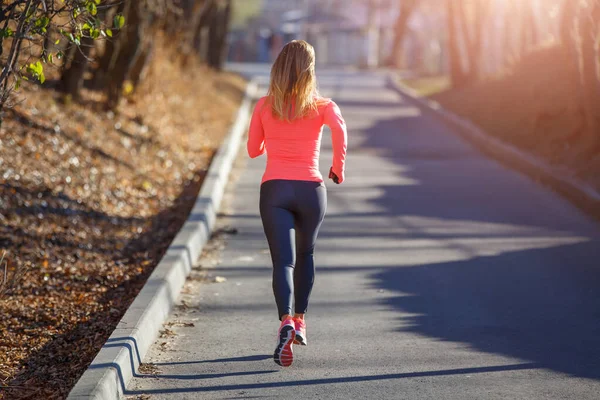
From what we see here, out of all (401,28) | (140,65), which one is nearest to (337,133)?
(140,65)

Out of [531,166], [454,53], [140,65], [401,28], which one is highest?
[401,28]

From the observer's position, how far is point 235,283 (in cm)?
814

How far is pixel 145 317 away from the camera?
6164mm

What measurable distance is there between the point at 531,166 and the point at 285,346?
32.0ft

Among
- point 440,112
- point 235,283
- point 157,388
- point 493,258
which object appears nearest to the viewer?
point 157,388

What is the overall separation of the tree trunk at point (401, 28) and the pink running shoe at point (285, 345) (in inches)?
2168

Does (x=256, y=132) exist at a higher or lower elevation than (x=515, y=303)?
higher

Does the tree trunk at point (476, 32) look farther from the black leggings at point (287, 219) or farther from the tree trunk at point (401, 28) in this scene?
the tree trunk at point (401, 28)

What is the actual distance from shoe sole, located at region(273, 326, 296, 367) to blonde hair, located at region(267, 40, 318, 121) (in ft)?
4.03

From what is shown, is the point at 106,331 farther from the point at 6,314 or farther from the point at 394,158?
the point at 394,158

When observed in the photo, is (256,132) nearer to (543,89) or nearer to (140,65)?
(140,65)

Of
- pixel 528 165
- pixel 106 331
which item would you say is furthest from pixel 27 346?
pixel 528 165

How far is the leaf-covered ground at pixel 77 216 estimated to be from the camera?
6.16 m

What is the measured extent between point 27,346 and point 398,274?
350 cm
